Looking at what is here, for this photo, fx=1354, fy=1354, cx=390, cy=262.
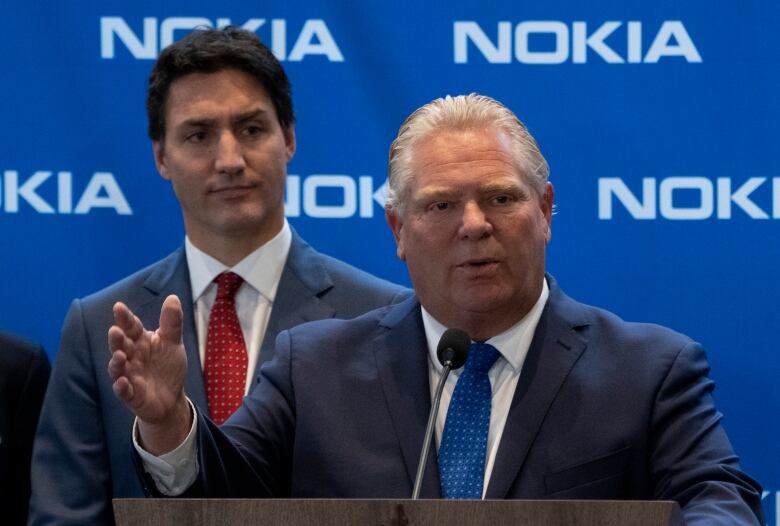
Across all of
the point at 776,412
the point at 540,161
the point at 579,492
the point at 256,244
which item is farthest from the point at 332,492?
the point at 776,412

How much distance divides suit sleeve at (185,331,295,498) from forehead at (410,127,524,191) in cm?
43

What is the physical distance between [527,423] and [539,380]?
0.31 ft

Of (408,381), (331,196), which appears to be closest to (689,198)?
(331,196)

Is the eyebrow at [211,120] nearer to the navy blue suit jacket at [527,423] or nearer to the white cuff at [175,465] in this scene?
the navy blue suit jacket at [527,423]

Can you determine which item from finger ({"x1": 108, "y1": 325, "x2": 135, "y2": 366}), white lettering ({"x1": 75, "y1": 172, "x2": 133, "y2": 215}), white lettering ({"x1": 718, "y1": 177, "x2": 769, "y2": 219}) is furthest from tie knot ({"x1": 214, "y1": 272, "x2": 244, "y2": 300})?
white lettering ({"x1": 718, "y1": 177, "x2": 769, "y2": 219})

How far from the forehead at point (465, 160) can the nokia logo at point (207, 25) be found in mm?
1150

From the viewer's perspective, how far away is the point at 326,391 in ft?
8.26

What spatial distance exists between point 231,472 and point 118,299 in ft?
3.47

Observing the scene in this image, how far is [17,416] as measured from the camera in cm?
327

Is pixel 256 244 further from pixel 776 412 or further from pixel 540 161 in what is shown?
pixel 776 412

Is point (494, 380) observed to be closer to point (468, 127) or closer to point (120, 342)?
point (468, 127)

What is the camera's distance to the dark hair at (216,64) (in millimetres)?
3303

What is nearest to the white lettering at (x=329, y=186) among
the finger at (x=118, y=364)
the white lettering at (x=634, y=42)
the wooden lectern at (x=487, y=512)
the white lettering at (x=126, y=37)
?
the white lettering at (x=126, y=37)

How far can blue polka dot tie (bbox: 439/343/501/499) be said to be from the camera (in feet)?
7.70
